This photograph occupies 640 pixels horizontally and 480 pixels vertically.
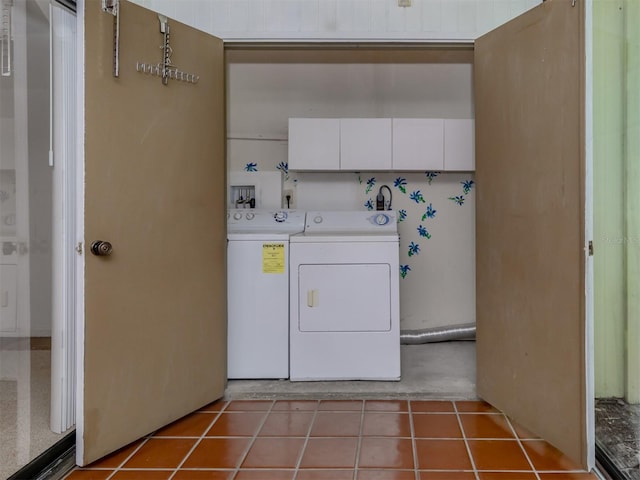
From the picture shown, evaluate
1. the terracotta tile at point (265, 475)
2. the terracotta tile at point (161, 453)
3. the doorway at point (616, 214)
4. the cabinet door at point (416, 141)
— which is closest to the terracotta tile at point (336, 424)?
the terracotta tile at point (265, 475)

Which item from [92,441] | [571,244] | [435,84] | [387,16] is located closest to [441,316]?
[435,84]

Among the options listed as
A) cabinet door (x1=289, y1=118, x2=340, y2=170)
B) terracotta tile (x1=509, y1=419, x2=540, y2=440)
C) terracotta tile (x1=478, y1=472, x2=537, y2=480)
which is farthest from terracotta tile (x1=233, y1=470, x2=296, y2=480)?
cabinet door (x1=289, y1=118, x2=340, y2=170)

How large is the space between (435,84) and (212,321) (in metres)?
2.60

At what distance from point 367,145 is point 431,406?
1.99 metres

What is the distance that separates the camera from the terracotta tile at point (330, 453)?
197cm

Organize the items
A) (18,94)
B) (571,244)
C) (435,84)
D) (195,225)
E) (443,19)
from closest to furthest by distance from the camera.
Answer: (571,244) < (18,94) < (195,225) < (443,19) < (435,84)

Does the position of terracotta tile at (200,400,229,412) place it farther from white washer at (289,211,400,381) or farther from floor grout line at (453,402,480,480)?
floor grout line at (453,402,480,480)

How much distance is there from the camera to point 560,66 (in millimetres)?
1968

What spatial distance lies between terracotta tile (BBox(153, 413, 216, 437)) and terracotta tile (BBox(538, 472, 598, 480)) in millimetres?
1521

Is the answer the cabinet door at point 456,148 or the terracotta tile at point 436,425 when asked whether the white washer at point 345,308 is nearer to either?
the terracotta tile at point 436,425

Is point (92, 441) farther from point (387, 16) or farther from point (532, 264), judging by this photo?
point (387, 16)

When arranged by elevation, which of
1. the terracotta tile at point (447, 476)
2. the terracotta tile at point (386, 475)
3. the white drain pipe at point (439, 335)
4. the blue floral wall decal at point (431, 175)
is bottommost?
the terracotta tile at point (386, 475)

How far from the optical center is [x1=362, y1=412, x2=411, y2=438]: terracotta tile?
2.25 metres

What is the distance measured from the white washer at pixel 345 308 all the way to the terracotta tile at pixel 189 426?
62cm
